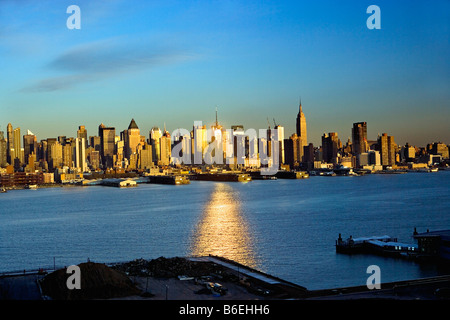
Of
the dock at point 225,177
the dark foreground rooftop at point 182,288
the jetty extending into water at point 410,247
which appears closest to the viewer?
the dark foreground rooftop at point 182,288

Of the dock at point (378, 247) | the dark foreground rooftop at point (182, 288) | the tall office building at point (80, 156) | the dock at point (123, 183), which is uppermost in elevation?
the tall office building at point (80, 156)

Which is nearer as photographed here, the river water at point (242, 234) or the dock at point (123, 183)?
the river water at point (242, 234)

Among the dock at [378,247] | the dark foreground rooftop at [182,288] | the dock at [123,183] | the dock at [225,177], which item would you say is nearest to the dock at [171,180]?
the dock at [123,183]

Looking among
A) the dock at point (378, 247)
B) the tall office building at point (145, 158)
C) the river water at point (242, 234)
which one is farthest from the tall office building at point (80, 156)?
the dock at point (378, 247)

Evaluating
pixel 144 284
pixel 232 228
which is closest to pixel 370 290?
pixel 144 284

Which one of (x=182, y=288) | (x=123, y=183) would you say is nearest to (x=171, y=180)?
(x=123, y=183)

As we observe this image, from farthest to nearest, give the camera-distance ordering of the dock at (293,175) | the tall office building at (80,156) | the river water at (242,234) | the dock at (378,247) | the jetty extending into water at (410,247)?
the tall office building at (80,156) → the dock at (293,175) → the dock at (378,247) → the jetty extending into water at (410,247) → the river water at (242,234)

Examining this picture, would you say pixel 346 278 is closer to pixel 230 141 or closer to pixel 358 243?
pixel 358 243

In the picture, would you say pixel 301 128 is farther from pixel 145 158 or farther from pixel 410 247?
pixel 410 247

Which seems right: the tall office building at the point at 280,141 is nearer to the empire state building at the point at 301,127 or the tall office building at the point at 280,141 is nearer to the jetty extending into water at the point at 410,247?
the empire state building at the point at 301,127

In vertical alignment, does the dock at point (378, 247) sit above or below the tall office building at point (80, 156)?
below

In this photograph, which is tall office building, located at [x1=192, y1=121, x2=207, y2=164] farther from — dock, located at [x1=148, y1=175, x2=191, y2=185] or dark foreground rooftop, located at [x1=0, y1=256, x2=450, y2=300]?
dark foreground rooftop, located at [x1=0, y1=256, x2=450, y2=300]
